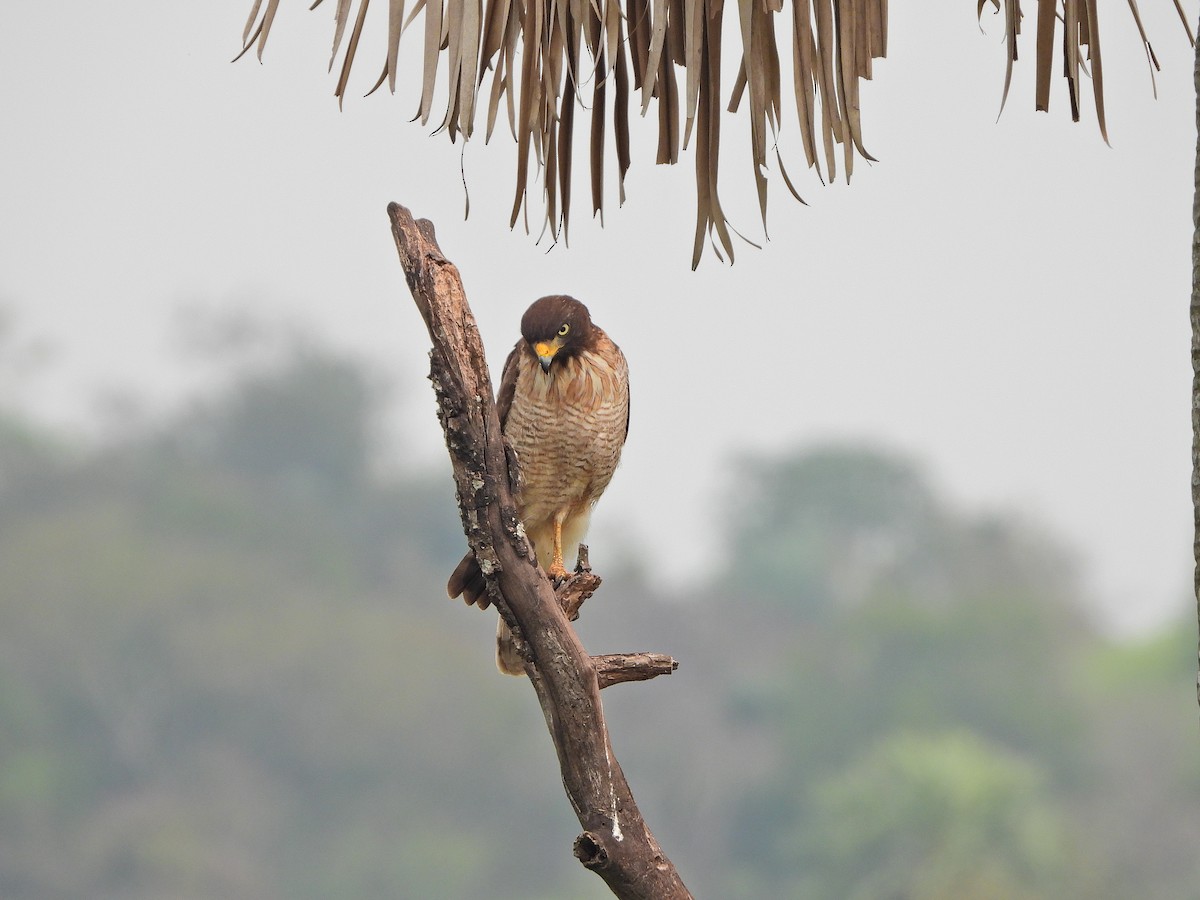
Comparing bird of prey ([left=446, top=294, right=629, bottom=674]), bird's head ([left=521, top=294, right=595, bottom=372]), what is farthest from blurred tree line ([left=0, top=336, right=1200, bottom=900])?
bird's head ([left=521, top=294, right=595, bottom=372])

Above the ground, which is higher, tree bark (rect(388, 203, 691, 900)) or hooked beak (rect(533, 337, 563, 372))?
hooked beak (rect(533, 337, 563, 372))

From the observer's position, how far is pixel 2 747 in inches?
1923

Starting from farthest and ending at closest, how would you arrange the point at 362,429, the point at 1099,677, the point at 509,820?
the point at 362,429, the point at 1099,677, the point at 509,820

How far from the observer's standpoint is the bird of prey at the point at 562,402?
212 inches

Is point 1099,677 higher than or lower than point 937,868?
Answer: higher

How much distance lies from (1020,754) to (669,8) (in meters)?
53.5

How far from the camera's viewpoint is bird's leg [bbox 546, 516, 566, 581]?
5090 millimetres

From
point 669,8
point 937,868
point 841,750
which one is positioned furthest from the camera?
point 841,750

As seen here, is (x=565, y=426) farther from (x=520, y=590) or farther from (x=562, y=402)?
(x=520, y=590)

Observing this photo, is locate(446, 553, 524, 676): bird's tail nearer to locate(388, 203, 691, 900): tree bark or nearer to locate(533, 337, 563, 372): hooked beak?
locate(388, 203, 691, 900): tree bark

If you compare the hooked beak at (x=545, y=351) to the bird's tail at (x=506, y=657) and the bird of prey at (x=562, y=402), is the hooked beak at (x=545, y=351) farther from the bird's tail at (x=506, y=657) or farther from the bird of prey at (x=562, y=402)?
the bird's tail at (x=506, y=657)

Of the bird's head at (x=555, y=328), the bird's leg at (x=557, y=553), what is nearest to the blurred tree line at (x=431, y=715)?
the bird's leg at (x=557, y=553)

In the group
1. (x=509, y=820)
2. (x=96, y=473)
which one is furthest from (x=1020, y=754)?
(x=96, y=473)

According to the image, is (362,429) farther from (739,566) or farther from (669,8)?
(669,8)
